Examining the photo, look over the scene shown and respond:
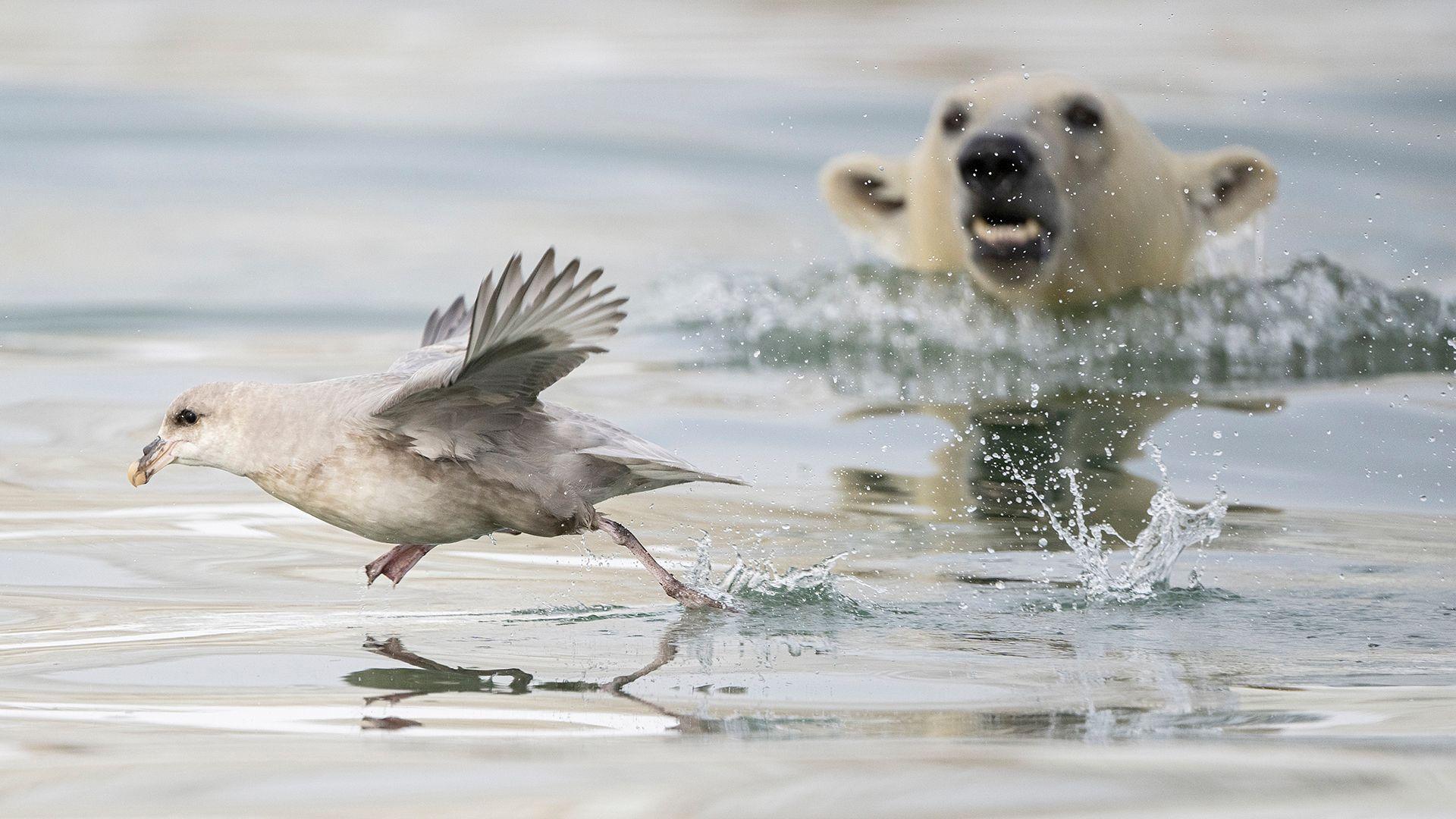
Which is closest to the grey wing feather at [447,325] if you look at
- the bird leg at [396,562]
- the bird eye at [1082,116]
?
the bird leg at [396,562]

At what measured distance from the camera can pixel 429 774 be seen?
3262mm

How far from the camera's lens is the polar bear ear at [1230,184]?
313 inches

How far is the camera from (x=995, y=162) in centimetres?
712

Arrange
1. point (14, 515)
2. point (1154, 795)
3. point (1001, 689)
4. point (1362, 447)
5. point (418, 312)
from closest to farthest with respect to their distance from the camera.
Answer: point (1154, 795)
point (1001, 689)
point (14, 515)
point (1362, 447)
point (418, 312)

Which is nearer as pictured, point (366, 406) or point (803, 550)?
point (366, 406)

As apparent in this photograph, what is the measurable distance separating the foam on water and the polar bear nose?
0.81 m

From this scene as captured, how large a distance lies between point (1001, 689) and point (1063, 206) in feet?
12.7

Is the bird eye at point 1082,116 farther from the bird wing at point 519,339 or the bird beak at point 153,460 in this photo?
the bird beak at point 153,460

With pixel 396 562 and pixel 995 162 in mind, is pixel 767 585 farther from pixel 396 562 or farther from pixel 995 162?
pixel 995 162

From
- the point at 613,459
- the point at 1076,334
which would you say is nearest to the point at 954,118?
the point at 1076,334

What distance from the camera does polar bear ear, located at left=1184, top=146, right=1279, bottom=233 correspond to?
7945 millimetres

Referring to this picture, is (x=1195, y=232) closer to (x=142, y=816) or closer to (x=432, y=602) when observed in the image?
(x=432, y=602)

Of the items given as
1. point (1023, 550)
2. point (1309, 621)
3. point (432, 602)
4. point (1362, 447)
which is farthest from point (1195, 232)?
point (432, 602)

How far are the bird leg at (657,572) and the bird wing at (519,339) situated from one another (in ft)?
1.20
